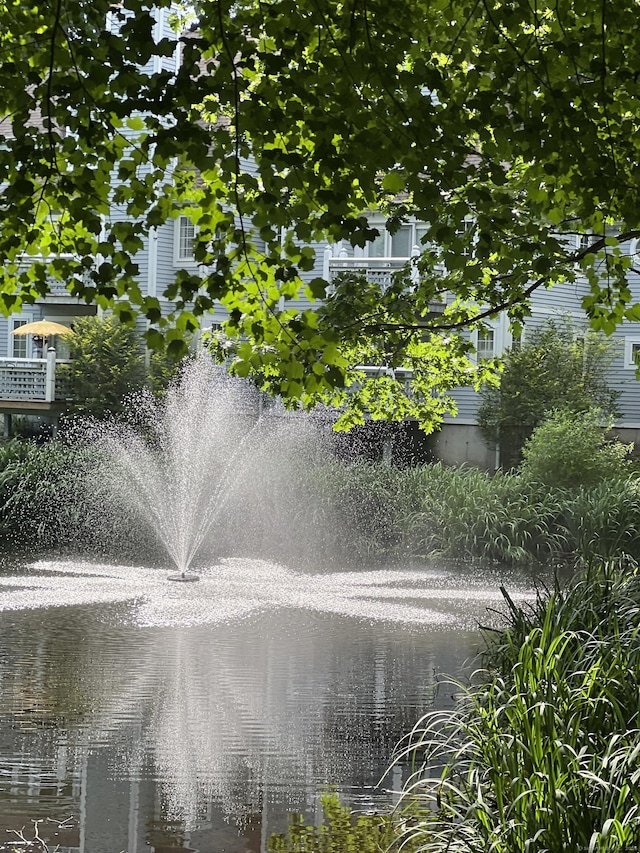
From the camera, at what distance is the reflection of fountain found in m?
19.4

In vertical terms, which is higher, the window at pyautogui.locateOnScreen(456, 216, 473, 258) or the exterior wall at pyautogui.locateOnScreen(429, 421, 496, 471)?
the window at pyautogui.locateOnScreen(456, 216, 473, 258)

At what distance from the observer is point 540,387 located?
23.1m

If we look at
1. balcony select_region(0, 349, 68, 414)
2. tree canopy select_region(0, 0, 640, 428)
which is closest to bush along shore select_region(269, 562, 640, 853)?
tree canopy select_region(0, 0, 640, 428)

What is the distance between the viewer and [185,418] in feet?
74.2

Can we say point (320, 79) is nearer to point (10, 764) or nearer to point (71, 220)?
point (71, 220)

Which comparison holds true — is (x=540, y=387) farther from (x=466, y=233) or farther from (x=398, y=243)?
(x=466, y=233)

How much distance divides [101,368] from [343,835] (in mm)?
20283

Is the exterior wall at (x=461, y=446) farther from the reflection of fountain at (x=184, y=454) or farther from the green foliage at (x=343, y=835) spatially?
the green foliage at (x=343, y=835)

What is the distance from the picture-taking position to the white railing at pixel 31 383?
2530 centimetres

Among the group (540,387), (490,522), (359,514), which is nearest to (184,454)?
(359,514)

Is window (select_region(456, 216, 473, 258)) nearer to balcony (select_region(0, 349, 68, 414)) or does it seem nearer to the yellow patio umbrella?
balcony (select_region(0, 349, 68, 414))

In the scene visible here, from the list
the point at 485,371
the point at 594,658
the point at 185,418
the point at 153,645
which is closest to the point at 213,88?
the point at 594,658

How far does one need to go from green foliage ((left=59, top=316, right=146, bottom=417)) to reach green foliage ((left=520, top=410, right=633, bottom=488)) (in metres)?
9.59

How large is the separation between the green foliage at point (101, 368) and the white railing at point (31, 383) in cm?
30
